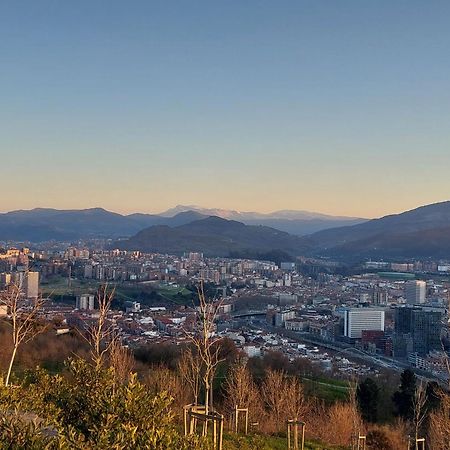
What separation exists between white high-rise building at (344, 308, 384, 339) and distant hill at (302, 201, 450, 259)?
2989 inches

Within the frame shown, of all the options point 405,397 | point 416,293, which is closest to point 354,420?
point 405,397

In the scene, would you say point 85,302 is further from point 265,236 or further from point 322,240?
point 322,240

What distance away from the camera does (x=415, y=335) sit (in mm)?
41875

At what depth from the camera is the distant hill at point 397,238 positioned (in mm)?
125375

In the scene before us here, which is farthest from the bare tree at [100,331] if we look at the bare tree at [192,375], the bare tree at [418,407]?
the bare tree at [418,407]

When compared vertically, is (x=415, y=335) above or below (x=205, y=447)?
below

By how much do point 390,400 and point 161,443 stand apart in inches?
702

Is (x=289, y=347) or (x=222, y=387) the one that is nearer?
(x=222, y=387)

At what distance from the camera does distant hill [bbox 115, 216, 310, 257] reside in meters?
126

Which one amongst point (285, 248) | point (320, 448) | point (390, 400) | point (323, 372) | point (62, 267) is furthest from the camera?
point (285, 248)

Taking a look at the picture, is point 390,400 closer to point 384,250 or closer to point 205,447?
point 205,447

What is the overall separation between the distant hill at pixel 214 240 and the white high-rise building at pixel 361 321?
231ft

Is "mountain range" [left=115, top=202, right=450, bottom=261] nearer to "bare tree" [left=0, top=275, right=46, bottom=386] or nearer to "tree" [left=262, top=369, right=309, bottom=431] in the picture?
"tree" [left=262, top=369, right=309, bottom=431]

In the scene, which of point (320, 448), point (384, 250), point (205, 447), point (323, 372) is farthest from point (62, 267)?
point (384, 250)
